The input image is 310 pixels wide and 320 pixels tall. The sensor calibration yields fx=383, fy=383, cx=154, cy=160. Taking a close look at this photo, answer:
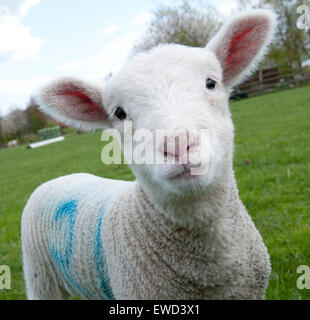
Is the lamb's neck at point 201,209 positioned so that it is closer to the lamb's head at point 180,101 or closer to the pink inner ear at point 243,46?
the lamb's head at point 180,101

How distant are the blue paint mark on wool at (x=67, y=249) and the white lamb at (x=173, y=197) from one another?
1cm

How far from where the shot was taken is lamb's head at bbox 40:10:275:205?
1556 millimetres

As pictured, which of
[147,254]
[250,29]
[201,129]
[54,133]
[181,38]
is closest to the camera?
[201,129]

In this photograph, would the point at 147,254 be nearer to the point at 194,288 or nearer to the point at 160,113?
the point at 194,288

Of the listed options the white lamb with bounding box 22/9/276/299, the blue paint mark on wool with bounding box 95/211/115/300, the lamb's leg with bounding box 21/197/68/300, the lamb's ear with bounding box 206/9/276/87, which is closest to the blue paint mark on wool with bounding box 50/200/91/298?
the white lamb with bounding box 22/9/276/299

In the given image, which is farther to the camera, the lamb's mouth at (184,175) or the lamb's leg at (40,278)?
the lamb's leg at (40,278)

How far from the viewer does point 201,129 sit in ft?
5.29

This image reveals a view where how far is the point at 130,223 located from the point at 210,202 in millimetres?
537

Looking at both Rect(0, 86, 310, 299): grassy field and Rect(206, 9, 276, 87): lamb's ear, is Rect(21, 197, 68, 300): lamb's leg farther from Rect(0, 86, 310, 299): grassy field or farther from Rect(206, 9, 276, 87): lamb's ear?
Rect(206, 9, 276, 87): lamb's ear

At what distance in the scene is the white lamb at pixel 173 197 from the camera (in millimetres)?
1748

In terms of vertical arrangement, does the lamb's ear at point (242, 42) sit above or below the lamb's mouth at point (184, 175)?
above

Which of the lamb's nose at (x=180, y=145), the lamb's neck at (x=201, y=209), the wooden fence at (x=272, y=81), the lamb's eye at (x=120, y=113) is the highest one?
the wooden fence at (x=272, y=81)

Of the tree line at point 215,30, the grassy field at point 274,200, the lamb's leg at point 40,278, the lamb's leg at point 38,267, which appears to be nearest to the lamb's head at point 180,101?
the lamb's leg at point 38,267
